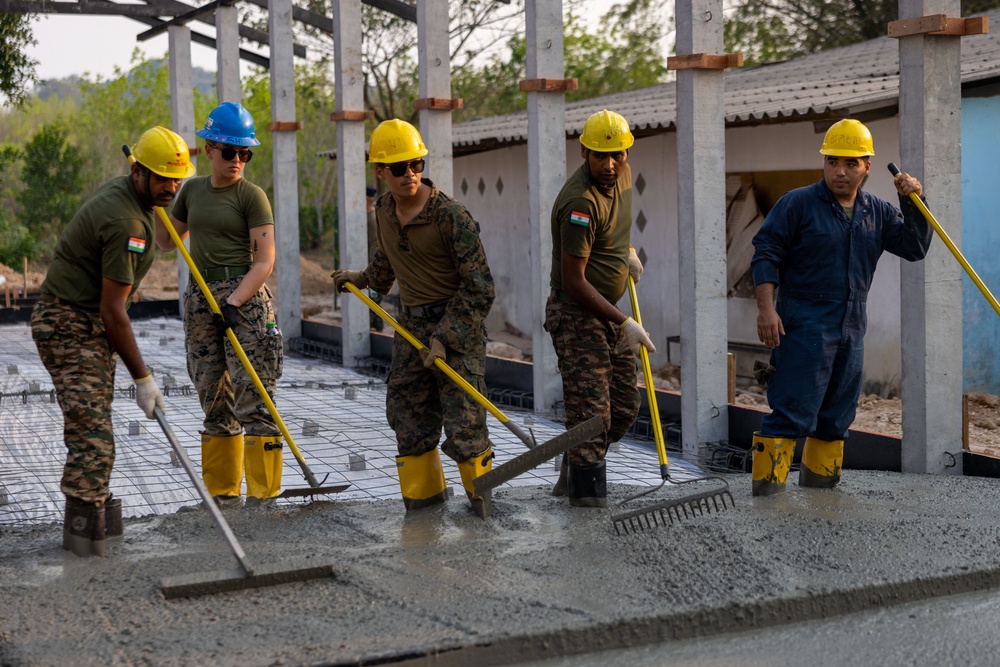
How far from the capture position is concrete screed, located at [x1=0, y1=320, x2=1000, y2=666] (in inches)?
137

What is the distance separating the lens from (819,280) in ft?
17.0

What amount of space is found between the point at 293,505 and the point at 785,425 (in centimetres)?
223

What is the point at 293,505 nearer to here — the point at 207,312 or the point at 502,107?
the point at 207,312

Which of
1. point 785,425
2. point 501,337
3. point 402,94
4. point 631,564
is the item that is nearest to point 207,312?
point 631,564

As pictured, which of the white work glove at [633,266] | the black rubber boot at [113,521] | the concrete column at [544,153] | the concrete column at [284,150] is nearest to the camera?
the black rubber boot at [113,521]

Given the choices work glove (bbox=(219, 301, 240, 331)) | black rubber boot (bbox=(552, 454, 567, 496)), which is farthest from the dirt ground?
work glove (bbox=(219, 301, 240, 331))

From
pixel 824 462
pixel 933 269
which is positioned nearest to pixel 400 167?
pixel 824 462

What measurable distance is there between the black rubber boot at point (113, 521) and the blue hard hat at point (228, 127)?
1.65 m

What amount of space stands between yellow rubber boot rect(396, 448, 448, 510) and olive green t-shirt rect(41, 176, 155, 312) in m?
1.42

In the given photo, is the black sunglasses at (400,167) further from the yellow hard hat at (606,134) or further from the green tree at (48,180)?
the green tree at (48,180)

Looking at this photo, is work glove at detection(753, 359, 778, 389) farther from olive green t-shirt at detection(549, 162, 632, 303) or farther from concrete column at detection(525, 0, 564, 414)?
concrete column at detection(525, 0, 564, 414)

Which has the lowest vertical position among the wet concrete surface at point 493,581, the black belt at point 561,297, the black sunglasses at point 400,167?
the wet concrete surface at point 493,581

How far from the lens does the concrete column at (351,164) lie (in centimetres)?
1077

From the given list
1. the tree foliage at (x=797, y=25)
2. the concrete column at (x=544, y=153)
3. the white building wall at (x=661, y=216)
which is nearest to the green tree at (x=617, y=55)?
the tree foliage at (x=797, y=25)
